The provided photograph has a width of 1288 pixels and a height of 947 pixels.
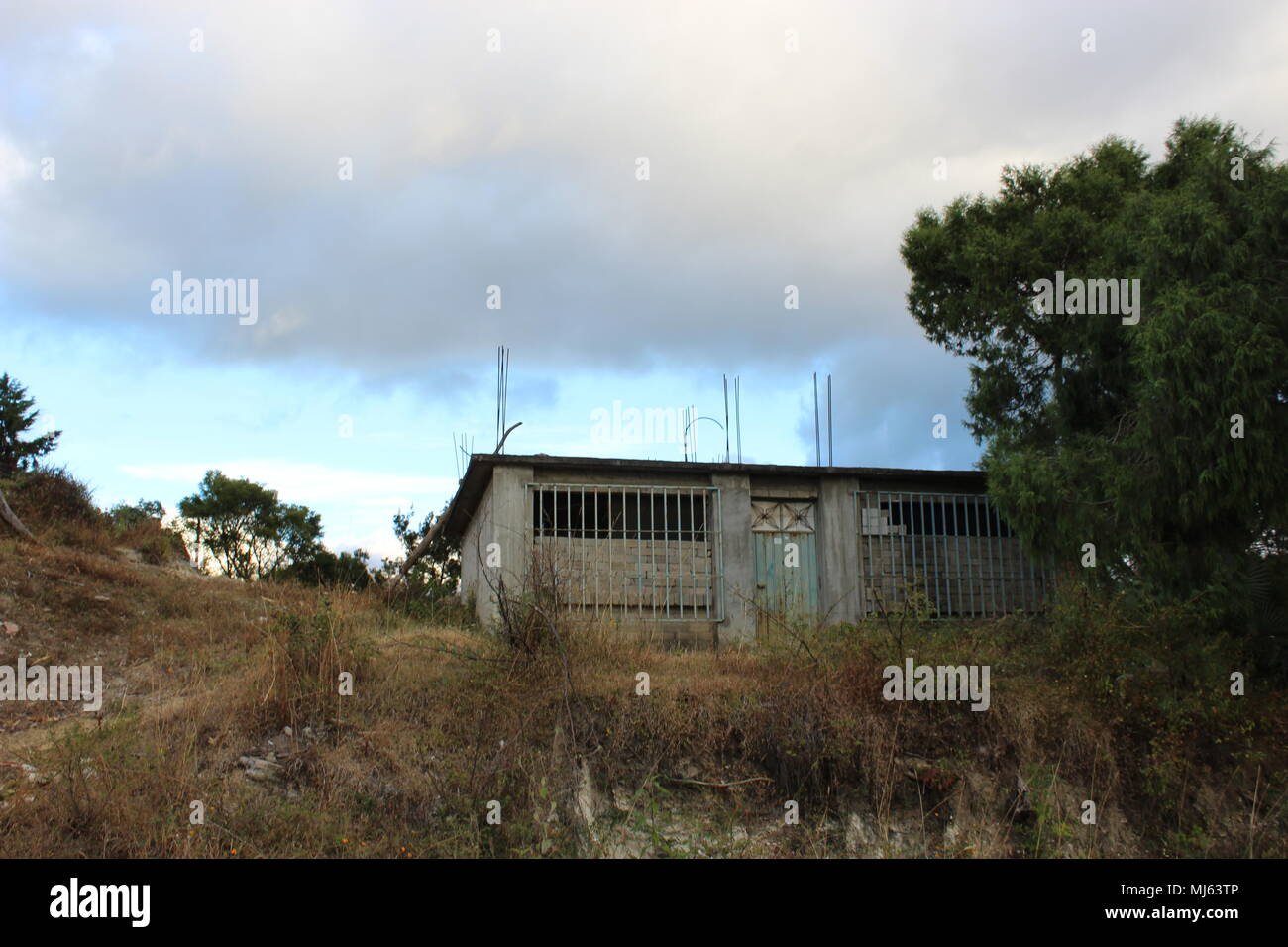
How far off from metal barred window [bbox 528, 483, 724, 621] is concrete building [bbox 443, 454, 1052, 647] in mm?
20

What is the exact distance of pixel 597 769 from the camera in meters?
8.59

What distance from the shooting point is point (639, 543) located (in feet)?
43.3

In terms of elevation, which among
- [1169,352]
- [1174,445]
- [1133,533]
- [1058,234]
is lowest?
[1133,533]

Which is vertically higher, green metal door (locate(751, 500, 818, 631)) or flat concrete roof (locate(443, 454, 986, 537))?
flat concrete roof (locate(443, 454, 986, 537))

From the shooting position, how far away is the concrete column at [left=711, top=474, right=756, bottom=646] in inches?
517

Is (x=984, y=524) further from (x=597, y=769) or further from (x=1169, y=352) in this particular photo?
(x=597, y=769)

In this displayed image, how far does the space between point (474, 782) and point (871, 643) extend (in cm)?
409

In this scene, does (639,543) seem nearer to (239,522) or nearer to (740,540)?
(740,540)

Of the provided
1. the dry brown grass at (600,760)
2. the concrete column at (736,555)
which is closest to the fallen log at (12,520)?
the dry brown grass at (600,760)

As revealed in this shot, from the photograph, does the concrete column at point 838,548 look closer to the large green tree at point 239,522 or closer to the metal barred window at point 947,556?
the metal barred window at point 947,556

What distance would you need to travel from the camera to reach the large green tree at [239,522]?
93.5ft

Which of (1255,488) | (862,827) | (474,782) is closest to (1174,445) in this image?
(1255,488)

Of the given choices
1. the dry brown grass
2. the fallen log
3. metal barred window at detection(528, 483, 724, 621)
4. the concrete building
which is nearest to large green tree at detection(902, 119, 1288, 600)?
the dry brown grass

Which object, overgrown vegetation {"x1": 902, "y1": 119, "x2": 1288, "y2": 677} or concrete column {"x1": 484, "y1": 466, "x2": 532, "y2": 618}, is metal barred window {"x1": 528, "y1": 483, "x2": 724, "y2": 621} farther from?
overgrown vegetation {"x1": 902, "y1": 119, "x2": 1288, "y2": 677}
